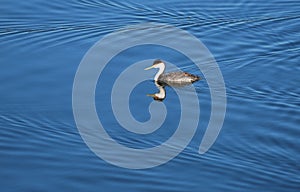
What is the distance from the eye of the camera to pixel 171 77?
18.6 metres

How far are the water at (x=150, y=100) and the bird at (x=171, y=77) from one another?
0.58ft

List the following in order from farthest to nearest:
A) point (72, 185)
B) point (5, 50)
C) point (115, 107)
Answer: point (5, 50)
point (115, 107)
point (72, 185)

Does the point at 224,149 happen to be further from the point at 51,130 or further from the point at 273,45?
the point at 273,45

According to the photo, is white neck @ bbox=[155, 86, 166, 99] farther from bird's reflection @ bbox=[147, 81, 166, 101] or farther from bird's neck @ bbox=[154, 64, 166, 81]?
bird's neck @ bbox=[154, 64, 166, 81]

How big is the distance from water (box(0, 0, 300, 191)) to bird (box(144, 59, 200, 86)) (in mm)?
176

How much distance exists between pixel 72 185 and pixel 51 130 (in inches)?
83.9

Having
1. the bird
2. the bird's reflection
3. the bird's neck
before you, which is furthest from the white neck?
the bird's neck

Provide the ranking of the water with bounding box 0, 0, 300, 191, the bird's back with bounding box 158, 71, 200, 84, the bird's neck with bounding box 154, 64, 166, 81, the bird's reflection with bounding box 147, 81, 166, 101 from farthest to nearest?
1. the bird's neck with bounding box 154, 64, 166, 81
2. the bird's back with bounding box 158, 71, 200, 84
3. the bird's reflection with bounding box 147, 81, 166, 101
4. the water with bounding box 0, 0, 300, 191

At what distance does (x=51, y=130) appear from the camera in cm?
1600

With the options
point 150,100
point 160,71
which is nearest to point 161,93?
point 150,100

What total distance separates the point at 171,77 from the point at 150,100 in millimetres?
1242

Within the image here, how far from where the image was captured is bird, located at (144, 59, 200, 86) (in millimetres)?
18203

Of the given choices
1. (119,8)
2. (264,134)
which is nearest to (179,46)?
(119,8)

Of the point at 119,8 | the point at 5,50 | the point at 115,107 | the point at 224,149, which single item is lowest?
the point at 224,149
